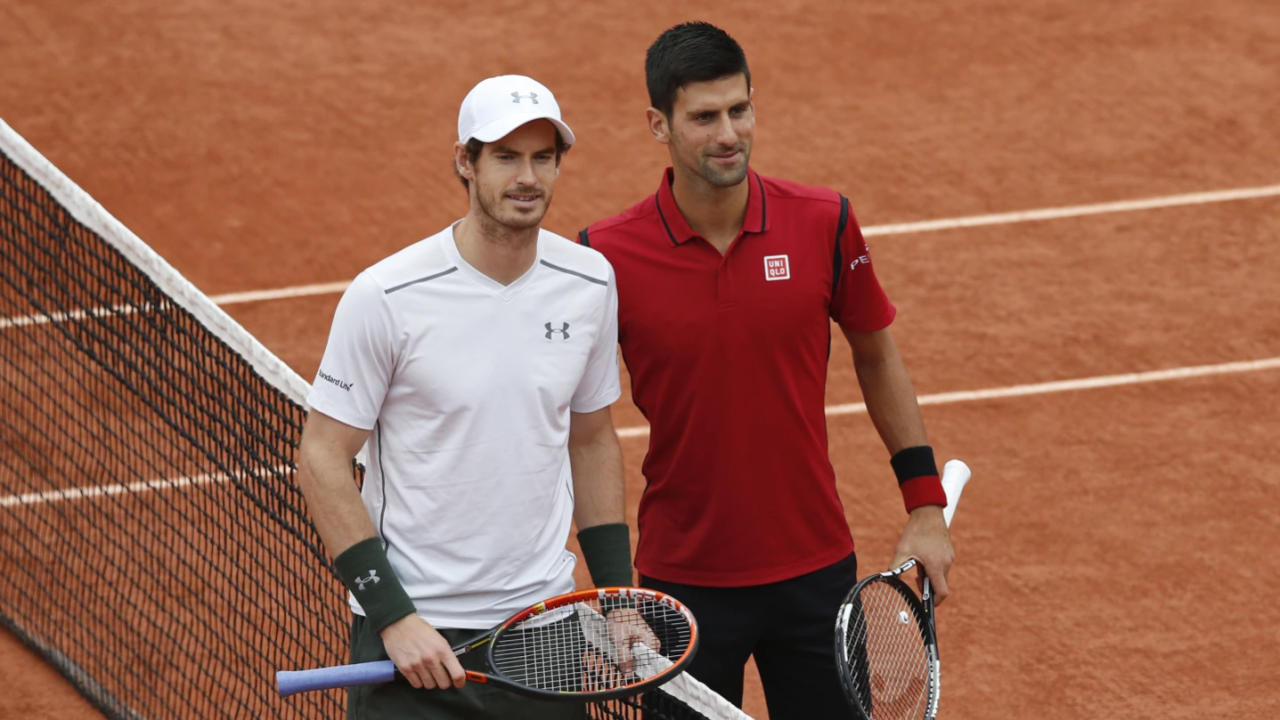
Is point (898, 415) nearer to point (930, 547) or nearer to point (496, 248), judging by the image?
point (930, 547)

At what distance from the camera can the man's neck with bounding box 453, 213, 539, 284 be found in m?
3.22

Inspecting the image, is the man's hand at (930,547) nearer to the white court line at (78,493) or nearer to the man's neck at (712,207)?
the man's neck at (712,207)

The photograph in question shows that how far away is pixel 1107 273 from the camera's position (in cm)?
893

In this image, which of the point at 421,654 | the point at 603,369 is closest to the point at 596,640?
the point at 421,654

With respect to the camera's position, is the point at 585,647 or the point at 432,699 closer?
the point at 432,699

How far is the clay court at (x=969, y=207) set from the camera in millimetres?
6426

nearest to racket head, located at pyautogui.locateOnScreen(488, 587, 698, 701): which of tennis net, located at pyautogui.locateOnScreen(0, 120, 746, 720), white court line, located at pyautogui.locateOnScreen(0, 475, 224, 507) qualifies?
tennis net, located at pyautogui.locateOnScreen(0, 120, 746, 720)

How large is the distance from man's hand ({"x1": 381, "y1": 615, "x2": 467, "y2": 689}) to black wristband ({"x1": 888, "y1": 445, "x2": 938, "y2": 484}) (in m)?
1.38

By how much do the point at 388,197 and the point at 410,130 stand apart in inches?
35.0

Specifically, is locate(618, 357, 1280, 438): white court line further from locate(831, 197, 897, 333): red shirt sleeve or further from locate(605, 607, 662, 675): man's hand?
locate(605, 607, 662, 675): man's hand

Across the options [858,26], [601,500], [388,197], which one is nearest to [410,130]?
[388,197]

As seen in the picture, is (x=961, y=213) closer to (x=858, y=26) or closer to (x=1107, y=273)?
(x=1107, y=273)

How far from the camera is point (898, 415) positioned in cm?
412

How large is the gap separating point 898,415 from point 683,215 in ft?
2.45
